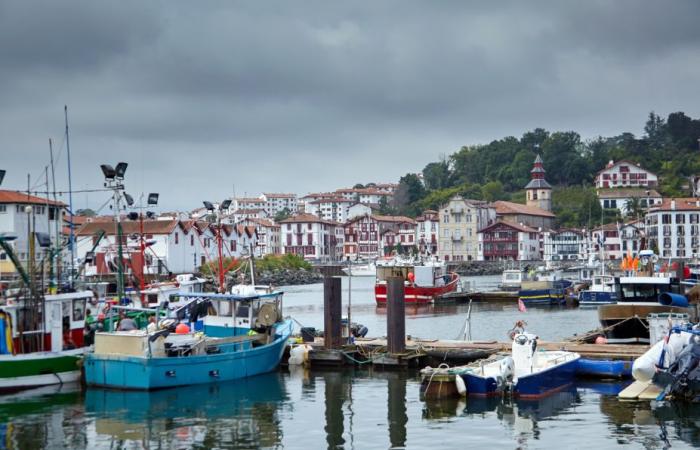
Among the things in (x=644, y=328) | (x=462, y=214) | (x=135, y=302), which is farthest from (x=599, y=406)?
(x=462, y=214)

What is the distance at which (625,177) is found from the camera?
542 ft

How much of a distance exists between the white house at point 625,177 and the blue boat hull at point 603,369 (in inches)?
5520

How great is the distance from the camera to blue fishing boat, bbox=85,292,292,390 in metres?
27.2

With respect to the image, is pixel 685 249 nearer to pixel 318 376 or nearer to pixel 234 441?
pixel 318 376

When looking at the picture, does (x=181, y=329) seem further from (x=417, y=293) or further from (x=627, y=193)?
(x=627, y=193)

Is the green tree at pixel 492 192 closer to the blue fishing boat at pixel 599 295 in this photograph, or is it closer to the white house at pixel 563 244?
the white house at pixel 563 244

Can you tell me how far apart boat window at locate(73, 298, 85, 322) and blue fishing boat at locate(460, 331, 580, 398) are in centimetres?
1262

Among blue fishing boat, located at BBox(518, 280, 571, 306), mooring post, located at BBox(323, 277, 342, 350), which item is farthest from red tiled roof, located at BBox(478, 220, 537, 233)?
mooring post, located at BBox(323, 277, 342, 350)

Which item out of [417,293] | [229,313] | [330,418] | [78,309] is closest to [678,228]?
[417,293]

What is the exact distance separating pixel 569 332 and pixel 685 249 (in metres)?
74.6

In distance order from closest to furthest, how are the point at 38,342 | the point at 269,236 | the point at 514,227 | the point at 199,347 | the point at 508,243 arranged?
1. the point at 38,342
2. the point at 199,347
3. the point at 514,227
4. the point at 508,243
5. the point at 269,236

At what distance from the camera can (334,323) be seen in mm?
31625

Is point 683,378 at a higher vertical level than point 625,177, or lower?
lower

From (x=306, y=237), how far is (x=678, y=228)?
69416 millimetres
